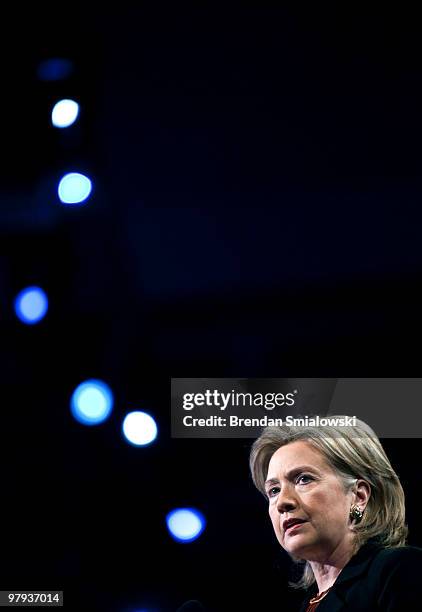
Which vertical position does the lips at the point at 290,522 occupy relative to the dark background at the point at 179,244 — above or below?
below

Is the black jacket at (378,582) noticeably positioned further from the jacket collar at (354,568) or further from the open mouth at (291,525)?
the open mouth at (291,525)

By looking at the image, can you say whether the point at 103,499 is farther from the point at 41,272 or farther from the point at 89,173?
the point at 89,173

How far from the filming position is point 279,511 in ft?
4.41

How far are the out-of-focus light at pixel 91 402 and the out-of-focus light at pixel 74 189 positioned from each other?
0.39m

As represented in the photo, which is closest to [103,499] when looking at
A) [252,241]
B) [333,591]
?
[333,591]

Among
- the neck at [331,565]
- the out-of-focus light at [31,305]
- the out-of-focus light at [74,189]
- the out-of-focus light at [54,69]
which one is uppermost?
the out-of-focus light at [54,69]

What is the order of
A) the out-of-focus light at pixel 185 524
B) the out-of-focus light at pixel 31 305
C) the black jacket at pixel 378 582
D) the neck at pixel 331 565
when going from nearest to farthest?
the black jacket at pixel 378 582 → the neck at pixel 331 565 → the out-of-focus light at pixel 185 524 → the out-of-focus light at pixel 31 305

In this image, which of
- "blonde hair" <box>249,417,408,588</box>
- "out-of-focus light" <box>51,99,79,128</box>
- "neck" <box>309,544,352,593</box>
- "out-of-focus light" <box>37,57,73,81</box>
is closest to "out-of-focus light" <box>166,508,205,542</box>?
"blonde hair" <box>249,417,408,588</box>

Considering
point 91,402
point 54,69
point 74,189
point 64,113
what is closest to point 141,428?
point 91,402

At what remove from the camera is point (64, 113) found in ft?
5.27

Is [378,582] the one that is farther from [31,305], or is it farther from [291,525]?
[31,305]

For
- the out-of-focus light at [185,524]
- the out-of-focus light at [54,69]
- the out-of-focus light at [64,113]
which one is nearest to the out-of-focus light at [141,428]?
the out-of-focus light at [185,524]

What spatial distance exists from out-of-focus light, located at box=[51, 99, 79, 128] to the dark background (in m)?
0.03

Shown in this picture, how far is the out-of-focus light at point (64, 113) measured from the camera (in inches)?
63.2
